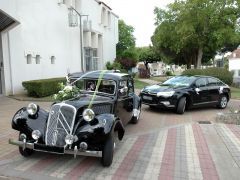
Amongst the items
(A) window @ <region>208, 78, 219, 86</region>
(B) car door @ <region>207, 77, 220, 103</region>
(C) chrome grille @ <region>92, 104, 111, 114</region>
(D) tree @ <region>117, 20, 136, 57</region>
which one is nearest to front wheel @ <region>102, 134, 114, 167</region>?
(C) chrome grille @ <region>92, 104, 111, 114</region>

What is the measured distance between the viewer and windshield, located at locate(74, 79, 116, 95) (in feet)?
23.0

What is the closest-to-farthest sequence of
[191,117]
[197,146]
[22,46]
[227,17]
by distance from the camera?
[197,146] → [191,117] → [22,46] → [227,17]

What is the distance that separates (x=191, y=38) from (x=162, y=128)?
2259 centimetres

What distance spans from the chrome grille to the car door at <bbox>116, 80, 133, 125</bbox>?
0.45m

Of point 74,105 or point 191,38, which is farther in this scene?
point 191,38

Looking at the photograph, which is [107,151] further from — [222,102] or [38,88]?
[38,88]

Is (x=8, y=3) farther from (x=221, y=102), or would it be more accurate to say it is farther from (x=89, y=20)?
(x=89, y=20)

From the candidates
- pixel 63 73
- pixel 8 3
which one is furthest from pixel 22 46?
pixel 63 73

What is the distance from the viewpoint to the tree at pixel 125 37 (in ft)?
150

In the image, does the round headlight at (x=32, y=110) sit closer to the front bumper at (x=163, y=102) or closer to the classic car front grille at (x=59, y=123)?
the classic car front grille at (x=59, y=123)

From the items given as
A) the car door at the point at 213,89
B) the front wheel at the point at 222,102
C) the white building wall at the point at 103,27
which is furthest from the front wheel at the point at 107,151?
the white building wall at the point at 103,27

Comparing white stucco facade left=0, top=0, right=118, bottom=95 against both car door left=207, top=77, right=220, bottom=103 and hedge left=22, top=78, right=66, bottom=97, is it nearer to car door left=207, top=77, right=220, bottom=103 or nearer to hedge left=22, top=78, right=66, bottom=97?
hedge left=22, top=78, right=66, bottom=97

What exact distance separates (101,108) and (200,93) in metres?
6.62

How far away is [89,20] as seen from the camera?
2452cm
